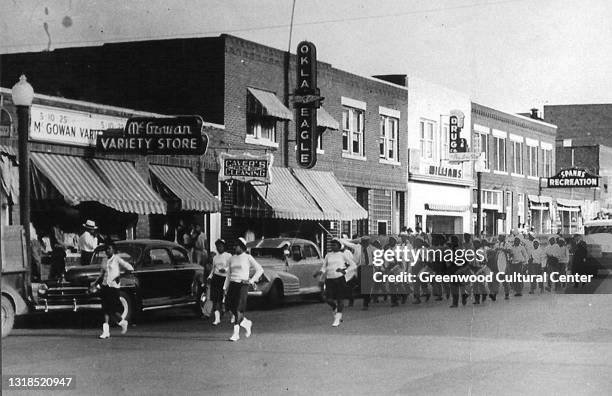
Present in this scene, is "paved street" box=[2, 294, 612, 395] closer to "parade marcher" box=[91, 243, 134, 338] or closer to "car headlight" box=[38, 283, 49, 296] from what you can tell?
"parade marcher" box=[91, 243, 134, 338]

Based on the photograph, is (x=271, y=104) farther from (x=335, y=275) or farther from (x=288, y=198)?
(x=335, y=275)

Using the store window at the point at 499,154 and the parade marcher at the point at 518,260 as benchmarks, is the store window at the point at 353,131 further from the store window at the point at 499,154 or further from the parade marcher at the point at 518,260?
the store window at the point at 499,154

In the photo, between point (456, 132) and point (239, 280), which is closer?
point (239, 280)

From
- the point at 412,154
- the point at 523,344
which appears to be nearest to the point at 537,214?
the point at 412,154

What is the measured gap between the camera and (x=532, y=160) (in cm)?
5334

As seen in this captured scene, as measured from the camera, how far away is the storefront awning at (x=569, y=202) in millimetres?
56562

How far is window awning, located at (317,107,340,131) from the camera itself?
105 feet

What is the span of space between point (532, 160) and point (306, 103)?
25.8 meters

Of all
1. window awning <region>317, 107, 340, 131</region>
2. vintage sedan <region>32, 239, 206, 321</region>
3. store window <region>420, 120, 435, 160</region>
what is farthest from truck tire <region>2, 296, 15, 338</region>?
store window <region>420, 120, 435, 160</region>

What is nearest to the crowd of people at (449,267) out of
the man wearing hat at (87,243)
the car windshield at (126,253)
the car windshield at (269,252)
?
the car windshield at (269,252)

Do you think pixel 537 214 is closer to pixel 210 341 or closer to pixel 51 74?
pixel 51 74

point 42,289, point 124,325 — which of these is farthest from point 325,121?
point 124,325

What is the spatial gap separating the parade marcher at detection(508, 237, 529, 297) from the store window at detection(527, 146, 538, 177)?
26399 millimetres

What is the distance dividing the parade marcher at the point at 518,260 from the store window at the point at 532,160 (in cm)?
2640
